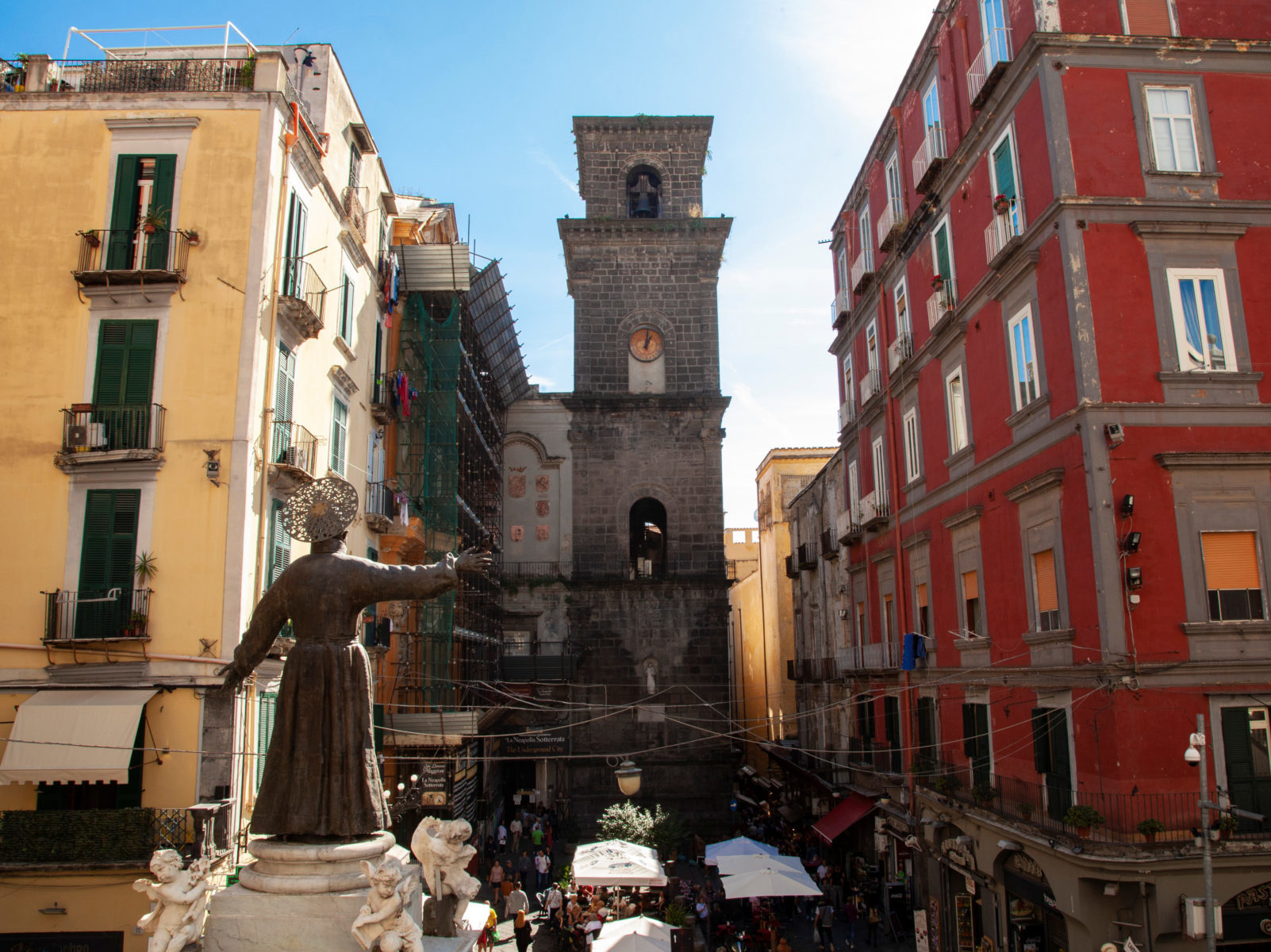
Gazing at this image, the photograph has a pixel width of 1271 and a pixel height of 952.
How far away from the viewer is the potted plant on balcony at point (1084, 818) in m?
13.1

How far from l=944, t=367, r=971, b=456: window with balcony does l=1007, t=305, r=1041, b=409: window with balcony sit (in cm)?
227

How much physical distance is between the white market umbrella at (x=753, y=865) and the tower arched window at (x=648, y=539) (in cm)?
1470

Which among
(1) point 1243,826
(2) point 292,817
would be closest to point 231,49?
(2) point 292,817

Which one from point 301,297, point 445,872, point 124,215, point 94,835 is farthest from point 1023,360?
point 94,835

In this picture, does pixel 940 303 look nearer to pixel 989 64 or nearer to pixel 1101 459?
pixel 989 64

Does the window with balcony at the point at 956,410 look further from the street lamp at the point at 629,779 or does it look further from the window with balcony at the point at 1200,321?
the street lamp at the point at 629,779

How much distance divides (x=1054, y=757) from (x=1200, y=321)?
21.3ft

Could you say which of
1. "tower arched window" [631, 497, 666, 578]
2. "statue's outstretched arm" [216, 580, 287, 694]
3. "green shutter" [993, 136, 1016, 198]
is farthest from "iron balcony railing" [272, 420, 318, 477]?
"tower arched window" [631, 497, 666, 578]

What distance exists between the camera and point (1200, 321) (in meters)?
14.2

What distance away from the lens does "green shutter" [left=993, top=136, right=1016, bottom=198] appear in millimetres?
16172

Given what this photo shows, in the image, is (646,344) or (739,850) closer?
(739,850)

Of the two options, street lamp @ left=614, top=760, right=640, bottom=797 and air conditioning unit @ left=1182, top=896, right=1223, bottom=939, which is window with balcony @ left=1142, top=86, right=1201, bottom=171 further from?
street lamp @ left=614, top=760, right=640, bottom=797

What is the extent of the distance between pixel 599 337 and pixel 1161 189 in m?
22.6

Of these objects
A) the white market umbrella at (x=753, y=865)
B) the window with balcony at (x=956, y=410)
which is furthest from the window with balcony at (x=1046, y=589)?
the white market umbrella at (x=753, y=865)
